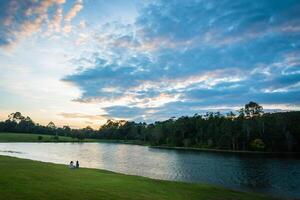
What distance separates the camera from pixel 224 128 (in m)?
178

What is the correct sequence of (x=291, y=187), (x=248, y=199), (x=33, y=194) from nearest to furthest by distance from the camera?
(x=33, y=194)
(x=248, y=199)
(x=291, y=187)

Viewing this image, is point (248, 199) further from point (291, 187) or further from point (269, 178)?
point (269, 178)

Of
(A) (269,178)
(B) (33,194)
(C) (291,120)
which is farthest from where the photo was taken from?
(C) (291,120)

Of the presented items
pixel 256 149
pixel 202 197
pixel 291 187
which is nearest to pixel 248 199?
pixel 202 197

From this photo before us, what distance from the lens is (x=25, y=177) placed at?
31531mm

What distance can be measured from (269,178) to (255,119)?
118992mm

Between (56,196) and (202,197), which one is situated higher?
(56,196)

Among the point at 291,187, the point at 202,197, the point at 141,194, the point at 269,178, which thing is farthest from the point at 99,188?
the point at 269,178

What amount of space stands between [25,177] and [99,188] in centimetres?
842

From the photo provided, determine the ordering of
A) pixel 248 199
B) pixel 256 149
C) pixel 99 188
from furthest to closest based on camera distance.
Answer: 1. pixel 256 149
2. pixel 248 199
3. pixel 99 188

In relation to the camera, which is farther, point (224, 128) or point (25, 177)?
point (224, 128)

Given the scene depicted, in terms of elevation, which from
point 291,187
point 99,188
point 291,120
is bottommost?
point 291,187

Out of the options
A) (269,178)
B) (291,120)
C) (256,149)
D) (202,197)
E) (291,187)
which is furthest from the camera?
(291,120)

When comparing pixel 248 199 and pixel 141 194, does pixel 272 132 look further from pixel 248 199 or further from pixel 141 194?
pixel 141 194
